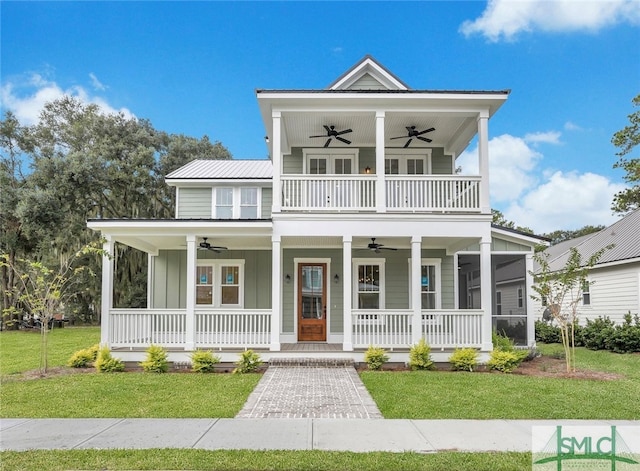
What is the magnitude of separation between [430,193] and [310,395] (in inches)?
235

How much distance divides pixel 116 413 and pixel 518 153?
3207 centimetres

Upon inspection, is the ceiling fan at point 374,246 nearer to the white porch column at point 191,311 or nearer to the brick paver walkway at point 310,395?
the brick paver walkway at point 310,395

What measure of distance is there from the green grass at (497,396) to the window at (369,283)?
12.0 feet

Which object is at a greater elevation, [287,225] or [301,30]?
[301,30]

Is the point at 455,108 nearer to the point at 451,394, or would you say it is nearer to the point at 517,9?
the point at 517,9

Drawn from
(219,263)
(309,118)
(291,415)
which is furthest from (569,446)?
(219,263)

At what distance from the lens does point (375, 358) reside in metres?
10.5

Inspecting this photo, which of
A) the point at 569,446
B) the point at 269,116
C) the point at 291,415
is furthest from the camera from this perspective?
the point at 269,116

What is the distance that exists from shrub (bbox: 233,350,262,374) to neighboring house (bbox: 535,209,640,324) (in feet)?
35.1

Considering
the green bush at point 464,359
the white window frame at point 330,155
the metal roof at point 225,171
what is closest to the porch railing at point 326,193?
the white window frame at point 330,155

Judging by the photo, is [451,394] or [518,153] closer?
[451,394]

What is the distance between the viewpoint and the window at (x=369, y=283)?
13.6 metres

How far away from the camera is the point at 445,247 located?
538 inches

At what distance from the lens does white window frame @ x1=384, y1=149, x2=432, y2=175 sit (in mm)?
13820
